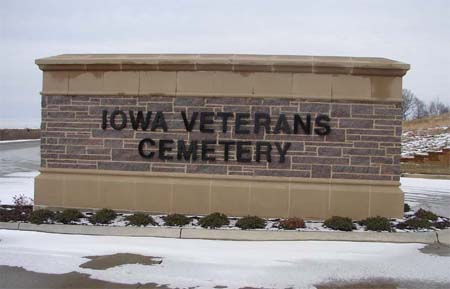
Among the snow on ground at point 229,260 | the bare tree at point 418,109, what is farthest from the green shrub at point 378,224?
the bare tree at point 418,109

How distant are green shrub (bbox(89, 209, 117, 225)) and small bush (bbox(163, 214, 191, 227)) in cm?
109

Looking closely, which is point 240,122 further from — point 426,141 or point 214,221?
point 426,141

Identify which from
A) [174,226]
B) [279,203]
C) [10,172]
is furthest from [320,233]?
[10,172]

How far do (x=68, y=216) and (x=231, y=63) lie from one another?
14.2ft

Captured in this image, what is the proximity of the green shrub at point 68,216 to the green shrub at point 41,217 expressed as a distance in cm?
13

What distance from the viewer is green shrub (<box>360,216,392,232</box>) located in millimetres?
9008

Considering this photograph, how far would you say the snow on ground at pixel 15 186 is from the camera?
1241cm

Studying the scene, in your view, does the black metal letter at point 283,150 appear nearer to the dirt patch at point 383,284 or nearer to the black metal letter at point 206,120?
the black metal letter at point 206,120

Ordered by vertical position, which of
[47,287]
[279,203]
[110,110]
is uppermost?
[110,110]

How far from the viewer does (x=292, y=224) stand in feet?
30.0

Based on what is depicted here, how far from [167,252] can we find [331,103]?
4527 mm

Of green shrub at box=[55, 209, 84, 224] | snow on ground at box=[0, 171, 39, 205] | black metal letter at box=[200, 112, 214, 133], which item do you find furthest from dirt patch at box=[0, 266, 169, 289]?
snow on ground at box=[0, 171, 39, 205]

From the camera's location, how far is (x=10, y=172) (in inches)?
772

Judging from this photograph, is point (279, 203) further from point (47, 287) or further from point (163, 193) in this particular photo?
point (47, 287)
